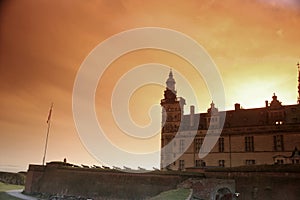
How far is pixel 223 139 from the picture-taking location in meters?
21.1

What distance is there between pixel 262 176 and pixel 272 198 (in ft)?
3.40

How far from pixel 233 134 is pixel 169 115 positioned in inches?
232

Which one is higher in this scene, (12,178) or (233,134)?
(233,134)

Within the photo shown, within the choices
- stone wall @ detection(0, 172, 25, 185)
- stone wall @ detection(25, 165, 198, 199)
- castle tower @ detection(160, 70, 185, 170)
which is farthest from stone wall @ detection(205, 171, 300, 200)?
stone wall @ detection(0, 172, 25, 185)

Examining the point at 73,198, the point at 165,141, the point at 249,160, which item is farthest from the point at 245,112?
the point at 73,198

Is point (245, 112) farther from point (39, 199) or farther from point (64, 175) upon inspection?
point (39, 199)

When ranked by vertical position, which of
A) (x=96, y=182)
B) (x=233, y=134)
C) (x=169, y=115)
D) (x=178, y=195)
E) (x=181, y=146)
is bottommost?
(x=178, y=195)

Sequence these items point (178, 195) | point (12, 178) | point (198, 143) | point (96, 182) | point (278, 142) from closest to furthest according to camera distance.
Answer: point (178, 195), point (96, 182), point (278, 142), point (198, 143), point (12, 178)

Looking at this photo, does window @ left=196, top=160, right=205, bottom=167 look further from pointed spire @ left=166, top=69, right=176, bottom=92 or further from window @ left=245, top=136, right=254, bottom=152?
pointed spire @ left=166, top=69, right=176, bottom=92

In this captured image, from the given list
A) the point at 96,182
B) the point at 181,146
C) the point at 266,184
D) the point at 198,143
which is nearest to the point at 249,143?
the point at 198,143

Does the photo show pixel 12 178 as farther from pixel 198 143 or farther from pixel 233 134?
pixel 233 134

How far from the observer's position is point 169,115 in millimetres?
24625

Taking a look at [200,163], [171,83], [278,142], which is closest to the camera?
[278,142]

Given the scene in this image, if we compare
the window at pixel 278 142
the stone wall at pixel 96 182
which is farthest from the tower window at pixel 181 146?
the stone wall at pixel 96 182
